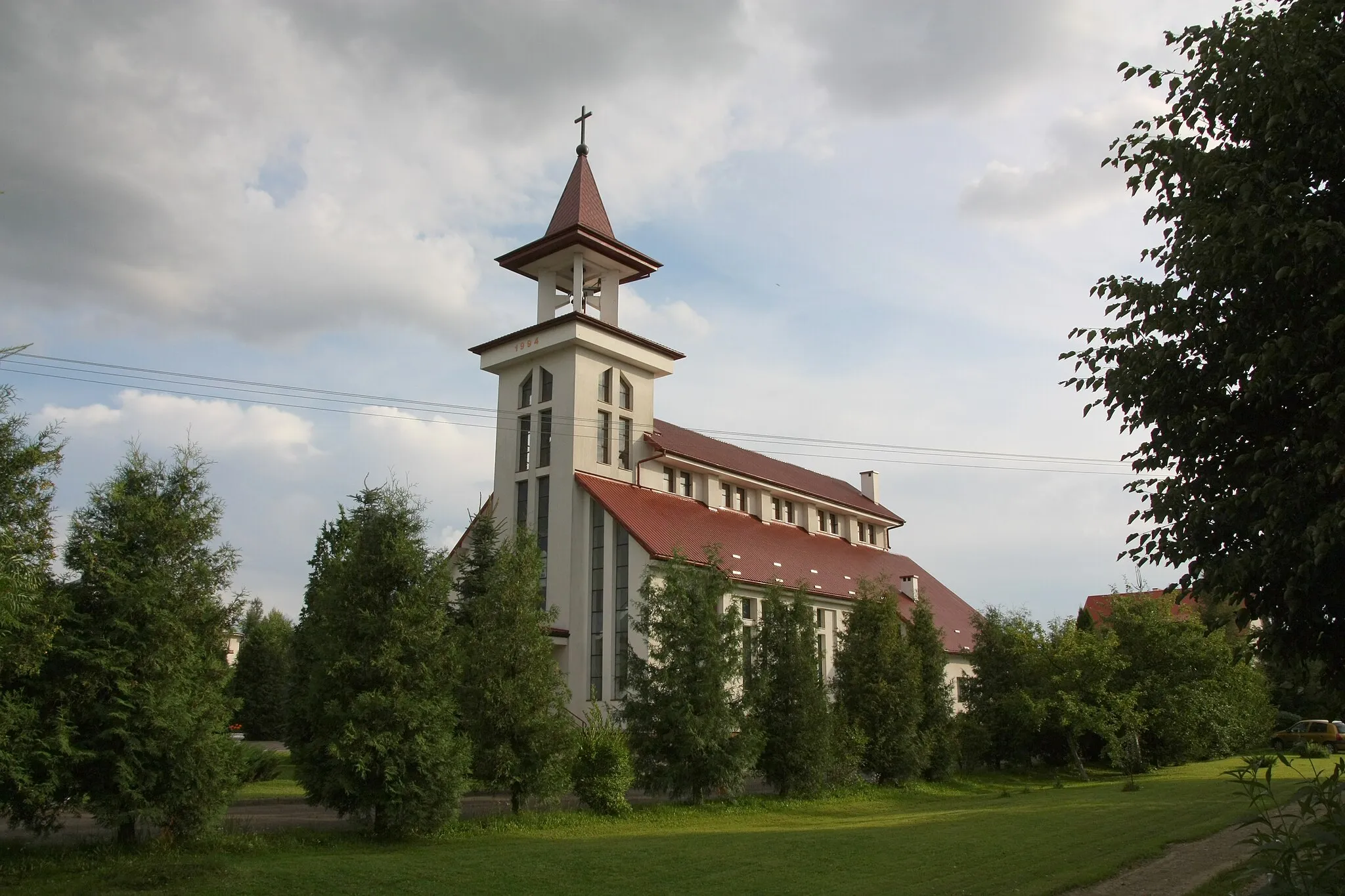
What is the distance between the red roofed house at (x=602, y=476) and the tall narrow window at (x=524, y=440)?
0.05 metres

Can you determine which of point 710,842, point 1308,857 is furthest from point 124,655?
point 1308,857

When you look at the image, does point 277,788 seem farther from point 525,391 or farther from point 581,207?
point 581,207

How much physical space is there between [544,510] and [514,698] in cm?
1823

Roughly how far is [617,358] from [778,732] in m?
18.7

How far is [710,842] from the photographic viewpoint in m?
16.7

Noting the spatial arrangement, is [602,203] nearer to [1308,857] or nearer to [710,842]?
[710,842]

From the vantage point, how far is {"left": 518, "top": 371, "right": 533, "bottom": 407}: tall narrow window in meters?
40.7

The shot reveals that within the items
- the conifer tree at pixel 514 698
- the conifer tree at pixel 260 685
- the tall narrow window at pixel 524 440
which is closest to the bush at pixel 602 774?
the conifer tree at pixel 514 698

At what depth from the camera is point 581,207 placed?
41.1 metres

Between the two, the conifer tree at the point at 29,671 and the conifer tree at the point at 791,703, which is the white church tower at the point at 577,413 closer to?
the conifer tree at the point at 791,703

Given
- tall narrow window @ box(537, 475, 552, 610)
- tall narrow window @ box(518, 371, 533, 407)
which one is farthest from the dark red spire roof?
tall narrow window @ box(537, 475, 552, 610)

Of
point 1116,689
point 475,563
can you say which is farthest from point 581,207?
point 1116,689

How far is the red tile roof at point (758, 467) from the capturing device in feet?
139

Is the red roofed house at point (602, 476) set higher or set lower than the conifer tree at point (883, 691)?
higher
